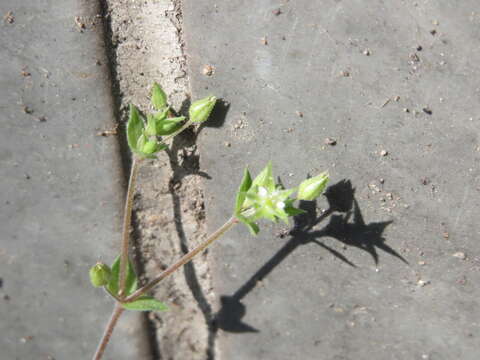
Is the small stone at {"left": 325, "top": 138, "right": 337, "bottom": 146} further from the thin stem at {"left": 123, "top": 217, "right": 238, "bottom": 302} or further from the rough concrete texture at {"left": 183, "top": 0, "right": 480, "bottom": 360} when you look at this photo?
the thin stem at {"left": 123, "top": 217, "right": 238, "bottom": 302}

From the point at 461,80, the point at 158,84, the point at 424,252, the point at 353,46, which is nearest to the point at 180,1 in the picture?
the point at 158,84

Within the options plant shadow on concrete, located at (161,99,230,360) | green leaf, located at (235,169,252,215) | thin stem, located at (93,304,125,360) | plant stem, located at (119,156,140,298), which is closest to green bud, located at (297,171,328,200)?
green leaf, located at (235,169,252,215)

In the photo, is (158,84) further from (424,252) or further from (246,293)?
(424,252)

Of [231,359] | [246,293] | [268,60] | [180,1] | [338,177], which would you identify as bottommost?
[231,359]

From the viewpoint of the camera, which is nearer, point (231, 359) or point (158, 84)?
point (158, 84)

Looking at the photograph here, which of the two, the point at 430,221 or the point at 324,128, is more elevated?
the point at 324,128

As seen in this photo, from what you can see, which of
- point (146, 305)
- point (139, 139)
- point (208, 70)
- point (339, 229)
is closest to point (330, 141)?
point (339, 229)
